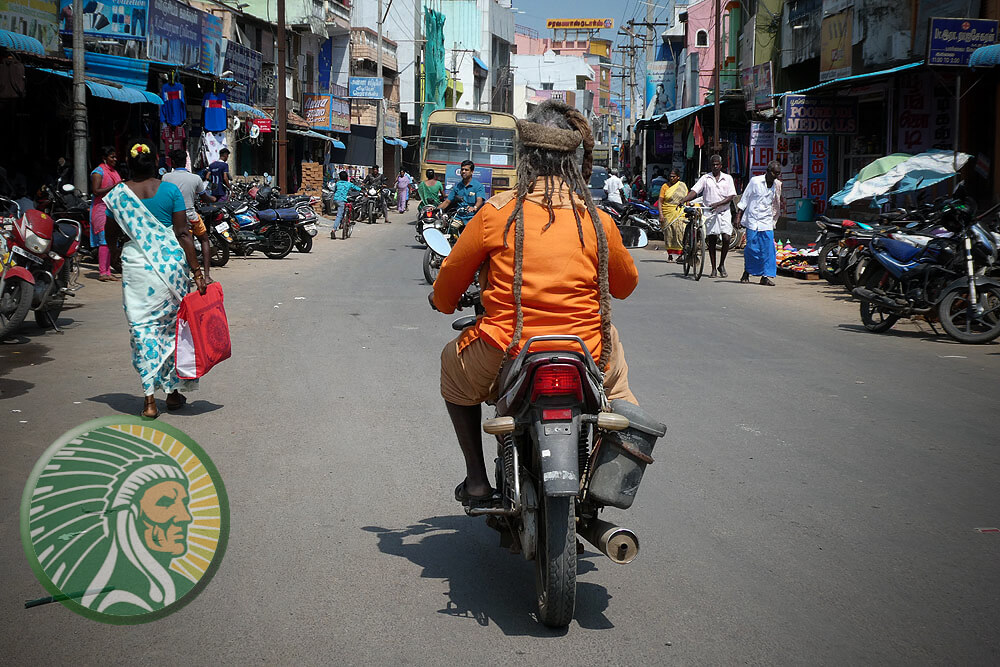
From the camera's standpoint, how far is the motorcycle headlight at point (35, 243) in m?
9.79

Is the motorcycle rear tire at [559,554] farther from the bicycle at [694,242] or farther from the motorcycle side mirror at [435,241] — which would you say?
the bicycle at [694,242]

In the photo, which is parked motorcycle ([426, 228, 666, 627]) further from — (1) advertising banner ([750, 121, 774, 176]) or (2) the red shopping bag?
(1) advertising banner ([750, 121, 774, 176])

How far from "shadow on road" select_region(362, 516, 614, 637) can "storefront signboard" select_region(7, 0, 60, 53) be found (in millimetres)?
15637

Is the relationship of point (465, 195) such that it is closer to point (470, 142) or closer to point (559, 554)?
point (470, 142)

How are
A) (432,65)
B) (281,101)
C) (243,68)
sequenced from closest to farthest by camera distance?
(281,101) → (243,68) → (432,65)

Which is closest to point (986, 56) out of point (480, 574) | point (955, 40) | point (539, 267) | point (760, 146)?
point (955, 40)

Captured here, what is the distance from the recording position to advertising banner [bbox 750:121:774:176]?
93.7ft

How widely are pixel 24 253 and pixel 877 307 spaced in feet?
27.7

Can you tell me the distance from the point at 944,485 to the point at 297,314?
798 cm

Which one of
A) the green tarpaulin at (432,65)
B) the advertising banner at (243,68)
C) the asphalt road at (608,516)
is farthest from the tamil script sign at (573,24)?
the asphalt road at (608,516)

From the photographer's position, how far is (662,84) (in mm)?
56156

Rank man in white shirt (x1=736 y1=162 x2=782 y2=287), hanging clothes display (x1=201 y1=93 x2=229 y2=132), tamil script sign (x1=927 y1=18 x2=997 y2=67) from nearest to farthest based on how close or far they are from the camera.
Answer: tamil script sign (x1=927 y1=18 x2=997 y2=67) < man in white shirt (x1=736 y1=162 x2=782 y2=287) < hanging clothes display (x1=201 y1=93 x2=229 y2=132)

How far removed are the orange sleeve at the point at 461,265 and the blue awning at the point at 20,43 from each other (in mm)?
13840

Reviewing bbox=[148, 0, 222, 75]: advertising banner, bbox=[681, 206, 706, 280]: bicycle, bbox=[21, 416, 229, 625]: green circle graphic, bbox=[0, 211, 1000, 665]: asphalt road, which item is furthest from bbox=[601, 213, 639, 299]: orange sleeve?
bbox=[148, 0, 222, 75]: advertising banner
